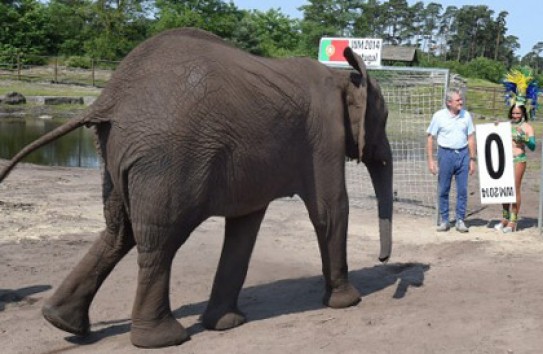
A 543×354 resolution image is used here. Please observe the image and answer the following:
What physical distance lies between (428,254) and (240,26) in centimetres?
5275

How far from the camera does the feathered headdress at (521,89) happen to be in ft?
37.5

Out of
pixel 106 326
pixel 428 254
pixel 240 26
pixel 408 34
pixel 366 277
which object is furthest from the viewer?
pixel 408 34

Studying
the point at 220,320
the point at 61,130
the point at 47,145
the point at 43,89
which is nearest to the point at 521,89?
the point at 220,320

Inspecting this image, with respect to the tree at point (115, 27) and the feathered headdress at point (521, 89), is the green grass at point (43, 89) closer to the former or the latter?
the tree at point (115, 27)

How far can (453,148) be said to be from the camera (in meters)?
11.1

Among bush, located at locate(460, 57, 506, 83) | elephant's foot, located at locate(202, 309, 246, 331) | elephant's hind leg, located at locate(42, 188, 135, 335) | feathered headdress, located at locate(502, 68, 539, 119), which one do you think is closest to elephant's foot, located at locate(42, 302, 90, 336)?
elephant's hind leg, located at locate(42, 188, 135, 335)

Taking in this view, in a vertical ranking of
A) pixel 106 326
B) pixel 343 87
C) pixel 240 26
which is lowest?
pixel 106 326

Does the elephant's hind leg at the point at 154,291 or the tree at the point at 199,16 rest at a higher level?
the tree at the point at 199,16

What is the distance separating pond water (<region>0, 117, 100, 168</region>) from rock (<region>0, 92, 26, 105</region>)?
2703 millimetres

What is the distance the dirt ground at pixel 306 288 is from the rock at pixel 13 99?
24.6m

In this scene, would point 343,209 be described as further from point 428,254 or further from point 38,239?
point 38,239

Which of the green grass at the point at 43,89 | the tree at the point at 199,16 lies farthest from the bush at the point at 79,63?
the tree at the point at 199,16

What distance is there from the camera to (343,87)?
7164 millimetres

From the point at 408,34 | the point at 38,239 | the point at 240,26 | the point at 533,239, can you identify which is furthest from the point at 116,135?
the point at 408,34
